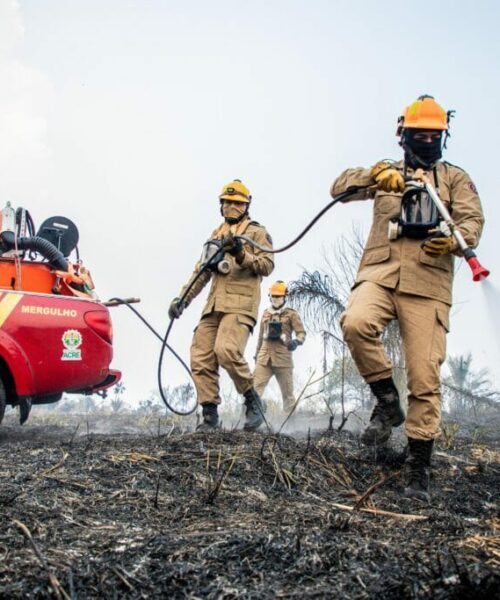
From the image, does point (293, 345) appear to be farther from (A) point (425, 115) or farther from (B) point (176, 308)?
(A) point (425, 115)

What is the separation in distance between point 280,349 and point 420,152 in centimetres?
734

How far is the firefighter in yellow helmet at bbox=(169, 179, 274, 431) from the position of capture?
538cm

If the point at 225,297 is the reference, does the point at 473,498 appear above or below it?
below

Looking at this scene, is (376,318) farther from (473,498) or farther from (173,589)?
(173,589)

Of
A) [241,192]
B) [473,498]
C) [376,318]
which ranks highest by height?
[241,192]

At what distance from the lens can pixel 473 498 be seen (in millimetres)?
3209

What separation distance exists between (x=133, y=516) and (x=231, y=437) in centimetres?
173

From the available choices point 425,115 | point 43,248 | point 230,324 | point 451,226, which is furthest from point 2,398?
point 425,115

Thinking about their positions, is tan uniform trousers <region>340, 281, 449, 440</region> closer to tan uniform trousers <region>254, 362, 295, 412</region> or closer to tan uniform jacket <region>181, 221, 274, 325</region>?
tan uniform jacket <region>181, 221, 274, 325</region>

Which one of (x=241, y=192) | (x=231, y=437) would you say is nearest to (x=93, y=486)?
(x=231, y=437)

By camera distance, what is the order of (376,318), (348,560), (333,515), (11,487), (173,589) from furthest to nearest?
(376,318) → (11,487) → (333,515) → (348,560) → (173,589)

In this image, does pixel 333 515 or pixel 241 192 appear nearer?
pixel 333 515

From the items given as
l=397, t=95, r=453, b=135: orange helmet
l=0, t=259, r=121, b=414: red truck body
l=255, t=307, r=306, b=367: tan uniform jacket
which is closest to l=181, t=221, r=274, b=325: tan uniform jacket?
l=0, t=259, r=121, b=414: red truck body

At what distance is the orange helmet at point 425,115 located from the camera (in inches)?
146
